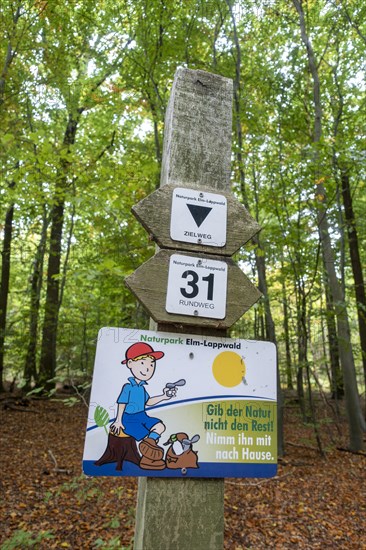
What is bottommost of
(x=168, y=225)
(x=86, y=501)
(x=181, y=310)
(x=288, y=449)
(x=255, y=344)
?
(x=86, y=501)

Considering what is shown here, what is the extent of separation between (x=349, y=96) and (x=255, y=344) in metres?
11.2

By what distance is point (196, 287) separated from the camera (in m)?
1.63

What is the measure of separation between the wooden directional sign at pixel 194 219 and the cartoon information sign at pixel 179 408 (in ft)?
1.36

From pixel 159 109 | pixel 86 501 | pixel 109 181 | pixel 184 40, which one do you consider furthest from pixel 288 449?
pixel 184 40

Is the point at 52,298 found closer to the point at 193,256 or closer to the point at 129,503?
the point at 129,503

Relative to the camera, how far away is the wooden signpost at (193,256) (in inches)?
55.9

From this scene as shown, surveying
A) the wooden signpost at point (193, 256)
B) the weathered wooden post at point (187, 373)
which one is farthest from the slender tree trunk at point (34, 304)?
the weathered wooden post at point (187, 373)

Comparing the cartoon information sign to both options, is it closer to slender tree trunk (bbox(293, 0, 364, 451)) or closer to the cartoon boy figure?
the cartoon boy figure

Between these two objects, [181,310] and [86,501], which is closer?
[181,310]

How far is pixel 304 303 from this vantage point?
7.11m

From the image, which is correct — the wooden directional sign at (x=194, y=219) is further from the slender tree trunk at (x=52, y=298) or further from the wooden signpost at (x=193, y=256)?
the slender tree trunk at (x=52, y=298)

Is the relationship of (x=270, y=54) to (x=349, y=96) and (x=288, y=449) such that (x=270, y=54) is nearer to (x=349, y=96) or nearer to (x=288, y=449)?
(x=349, y=96)

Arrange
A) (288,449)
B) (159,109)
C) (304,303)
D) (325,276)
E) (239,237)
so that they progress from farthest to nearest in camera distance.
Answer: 1. (325,276)
2. (288,449)
3. (159,109)
4. (304,303)
5. (239,237)

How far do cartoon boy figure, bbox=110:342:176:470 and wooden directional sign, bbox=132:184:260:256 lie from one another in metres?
0.53
